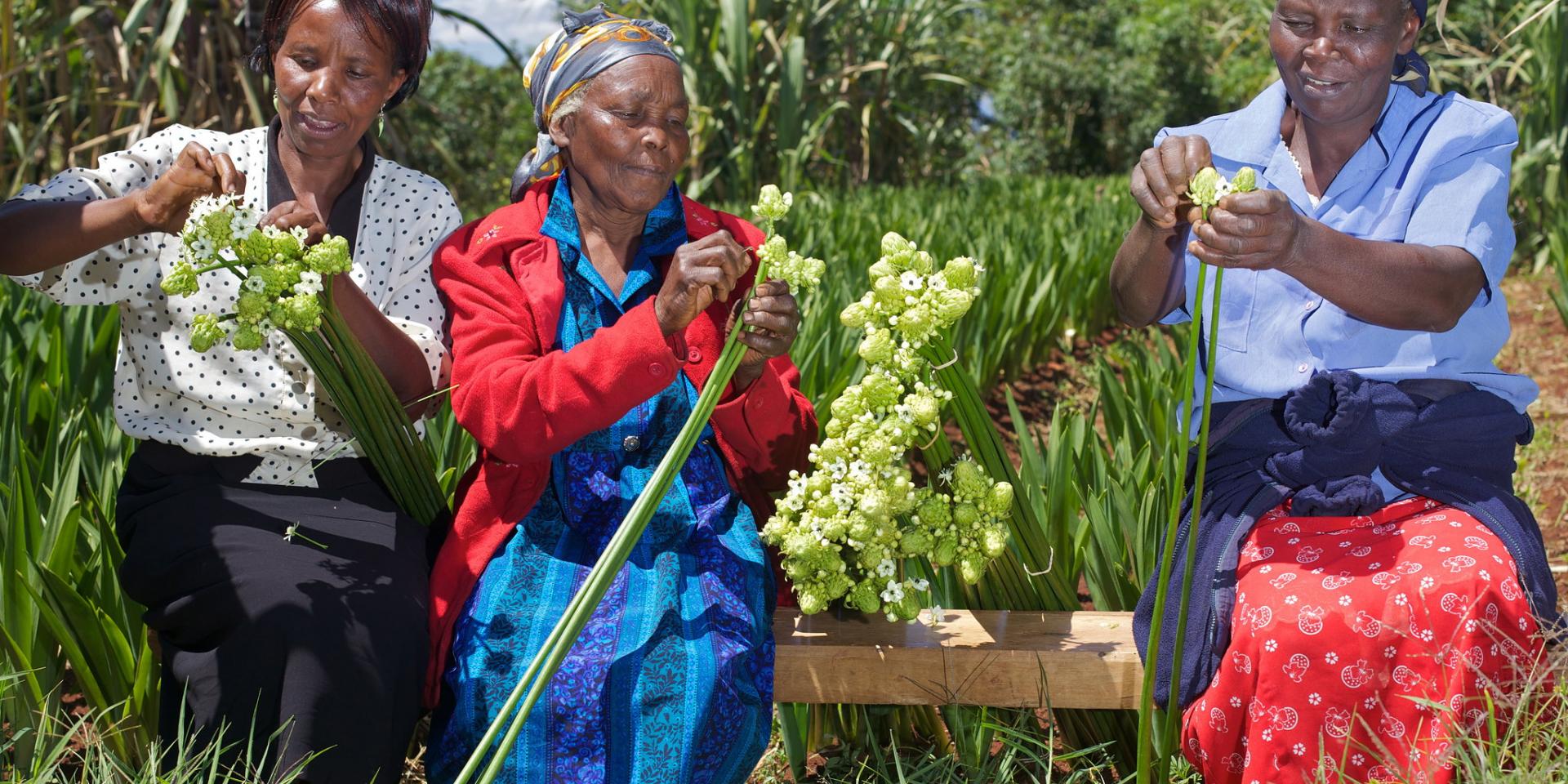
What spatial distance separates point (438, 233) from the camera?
219 centimetres

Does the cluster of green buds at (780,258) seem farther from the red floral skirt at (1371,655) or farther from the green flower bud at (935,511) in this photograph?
the red floral skirt at (1371,655)

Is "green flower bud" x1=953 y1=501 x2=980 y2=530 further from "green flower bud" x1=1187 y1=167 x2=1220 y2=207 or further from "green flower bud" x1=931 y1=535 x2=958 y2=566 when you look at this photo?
"green flower bud" x1=1187 y1=167 x2=1220 y2=207

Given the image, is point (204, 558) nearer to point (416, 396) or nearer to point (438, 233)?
point (416, 396)

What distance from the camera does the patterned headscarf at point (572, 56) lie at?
203 cm

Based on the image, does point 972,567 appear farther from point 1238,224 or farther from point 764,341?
point 1238,224

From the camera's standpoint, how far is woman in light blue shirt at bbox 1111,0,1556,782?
167 centimetres

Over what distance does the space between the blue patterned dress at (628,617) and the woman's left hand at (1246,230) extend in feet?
2.56

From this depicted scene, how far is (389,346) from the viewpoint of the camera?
6.53 ft

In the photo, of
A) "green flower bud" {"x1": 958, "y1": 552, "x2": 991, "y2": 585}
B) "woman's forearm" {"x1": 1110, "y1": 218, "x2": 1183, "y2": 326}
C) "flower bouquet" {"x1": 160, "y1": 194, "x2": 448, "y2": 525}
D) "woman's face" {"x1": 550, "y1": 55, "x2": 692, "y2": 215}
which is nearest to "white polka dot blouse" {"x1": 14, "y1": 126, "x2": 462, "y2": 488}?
"flower bouquet" {"x1": 160, "y1": 194, "x2": 448, "y2": 525}

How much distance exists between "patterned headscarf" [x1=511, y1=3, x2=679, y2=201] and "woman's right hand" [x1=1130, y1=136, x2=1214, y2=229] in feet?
2.36

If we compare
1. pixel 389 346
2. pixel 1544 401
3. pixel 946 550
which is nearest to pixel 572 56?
pixel 389 346

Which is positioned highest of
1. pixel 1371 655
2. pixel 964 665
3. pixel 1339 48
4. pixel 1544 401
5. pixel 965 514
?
pixel 1339 48

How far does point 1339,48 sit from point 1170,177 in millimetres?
407

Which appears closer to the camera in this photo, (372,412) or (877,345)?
(877,345)
